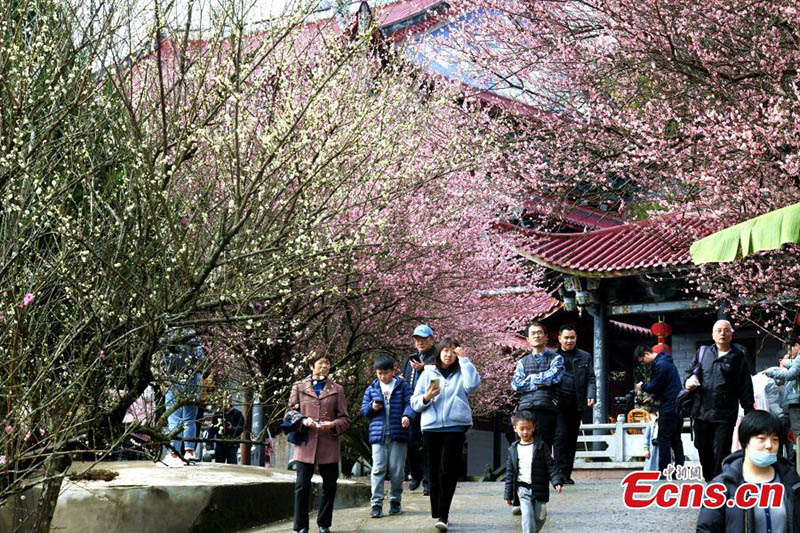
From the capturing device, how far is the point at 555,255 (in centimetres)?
2106

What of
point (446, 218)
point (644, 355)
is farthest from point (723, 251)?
point (446, 218)

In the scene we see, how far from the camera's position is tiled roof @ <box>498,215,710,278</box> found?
19.8 meters

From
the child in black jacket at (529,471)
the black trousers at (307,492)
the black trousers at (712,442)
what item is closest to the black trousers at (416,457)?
the black trousers at (307,492)

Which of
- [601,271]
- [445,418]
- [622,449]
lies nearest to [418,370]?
[445,418]

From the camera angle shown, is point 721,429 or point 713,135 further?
point 713,135

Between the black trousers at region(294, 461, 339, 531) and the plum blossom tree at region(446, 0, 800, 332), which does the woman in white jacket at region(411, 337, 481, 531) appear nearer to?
the black trousers at region(294, 461, 339, 531)

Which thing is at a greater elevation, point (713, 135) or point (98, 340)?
point (713, 135)

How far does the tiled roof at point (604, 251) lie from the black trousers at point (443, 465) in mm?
10086

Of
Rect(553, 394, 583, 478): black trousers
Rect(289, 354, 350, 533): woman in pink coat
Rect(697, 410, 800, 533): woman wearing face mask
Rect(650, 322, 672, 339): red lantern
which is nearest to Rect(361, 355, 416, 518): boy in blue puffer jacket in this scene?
Rect(289, 354, 350, 533): woman in pink coat

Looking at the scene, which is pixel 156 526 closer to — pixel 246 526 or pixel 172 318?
pixel 246 526

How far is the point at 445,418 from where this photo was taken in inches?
388

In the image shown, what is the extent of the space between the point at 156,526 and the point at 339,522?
1.77 metres

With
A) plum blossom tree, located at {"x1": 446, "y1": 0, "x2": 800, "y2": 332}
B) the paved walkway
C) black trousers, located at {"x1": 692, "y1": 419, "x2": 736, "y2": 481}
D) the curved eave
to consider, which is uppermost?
plum blossom tree, located at {"x1": 446, "y1": 0, "x2": 800, "y2": 332}

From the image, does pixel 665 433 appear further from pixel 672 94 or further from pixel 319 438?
pixel 319 438
